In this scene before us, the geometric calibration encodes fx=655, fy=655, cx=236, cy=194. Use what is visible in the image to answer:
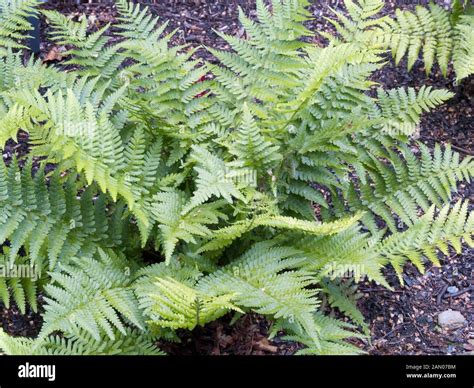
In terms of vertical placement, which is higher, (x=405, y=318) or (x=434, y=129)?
(x=434, y=129)

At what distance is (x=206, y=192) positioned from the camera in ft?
9.49

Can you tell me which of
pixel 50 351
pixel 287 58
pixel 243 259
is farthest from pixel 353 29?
pixel 50 351

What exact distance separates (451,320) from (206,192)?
1736 millimetres

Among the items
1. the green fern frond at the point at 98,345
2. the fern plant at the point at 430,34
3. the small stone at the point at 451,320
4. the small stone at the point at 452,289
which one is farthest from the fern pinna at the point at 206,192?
the fern plant at the point at 430,34

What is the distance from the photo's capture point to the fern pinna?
9.51 ft

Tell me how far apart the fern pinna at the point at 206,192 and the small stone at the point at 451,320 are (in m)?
0.48

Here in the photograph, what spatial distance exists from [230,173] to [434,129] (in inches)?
86.1

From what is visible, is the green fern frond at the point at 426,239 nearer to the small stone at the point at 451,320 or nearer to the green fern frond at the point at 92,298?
the small stone at the point at 451,320

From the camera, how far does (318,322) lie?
315cm

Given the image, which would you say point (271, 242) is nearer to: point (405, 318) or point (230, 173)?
point (230, 173)

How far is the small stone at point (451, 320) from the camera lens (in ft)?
12.1

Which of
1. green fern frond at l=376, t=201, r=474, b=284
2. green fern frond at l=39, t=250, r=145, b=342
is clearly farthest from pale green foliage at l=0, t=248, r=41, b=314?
green fern frond at l=376, t=201, r=474, b=284

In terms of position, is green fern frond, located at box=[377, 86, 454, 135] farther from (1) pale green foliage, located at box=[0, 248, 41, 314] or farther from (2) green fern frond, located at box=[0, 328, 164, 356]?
(1) pale green foliage, located at box=[0, 248, 41, 314]

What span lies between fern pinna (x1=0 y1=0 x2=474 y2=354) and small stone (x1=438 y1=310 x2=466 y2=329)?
1.57 ft
